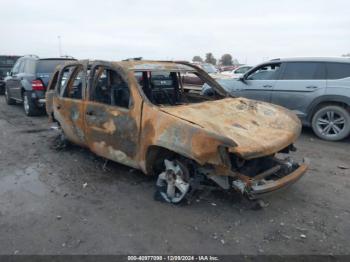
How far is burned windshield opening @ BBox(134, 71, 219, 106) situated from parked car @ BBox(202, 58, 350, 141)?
0.99 m

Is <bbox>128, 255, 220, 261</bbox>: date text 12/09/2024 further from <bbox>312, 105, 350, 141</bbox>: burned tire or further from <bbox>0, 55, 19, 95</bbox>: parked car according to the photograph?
<bbox>0, 55, 19, 95</bbox>: parked car

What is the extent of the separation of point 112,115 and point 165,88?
49.9 inches

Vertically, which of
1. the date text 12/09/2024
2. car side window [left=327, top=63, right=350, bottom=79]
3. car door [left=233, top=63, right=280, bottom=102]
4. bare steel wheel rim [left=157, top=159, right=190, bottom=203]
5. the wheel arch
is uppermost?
car side window [left=327, top=63, right=350, bottom=79]

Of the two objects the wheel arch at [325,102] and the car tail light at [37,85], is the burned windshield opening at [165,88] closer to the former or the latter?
the wheel arch at [325,102]

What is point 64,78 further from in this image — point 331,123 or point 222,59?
point 222,59

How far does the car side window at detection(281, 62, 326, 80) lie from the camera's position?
23.0ft

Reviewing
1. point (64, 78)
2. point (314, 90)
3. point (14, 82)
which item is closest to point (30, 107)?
point (14, 82)

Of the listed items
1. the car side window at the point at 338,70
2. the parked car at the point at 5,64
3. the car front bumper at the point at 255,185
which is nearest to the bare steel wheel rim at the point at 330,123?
the car side window at the point at 338,70

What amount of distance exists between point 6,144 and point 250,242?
5438 millimetres

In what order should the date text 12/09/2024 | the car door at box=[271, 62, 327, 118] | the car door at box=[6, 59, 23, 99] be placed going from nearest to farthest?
the date text 12/09/2024, the car door at box=[271, 62, 327, 118], the car door at box=[6, 59, 23, 99]

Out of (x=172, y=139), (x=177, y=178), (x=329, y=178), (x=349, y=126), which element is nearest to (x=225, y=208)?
(x=177, y=178)

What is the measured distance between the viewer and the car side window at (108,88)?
436 centimetres

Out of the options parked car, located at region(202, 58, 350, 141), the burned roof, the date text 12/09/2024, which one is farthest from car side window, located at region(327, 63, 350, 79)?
the date text 12/09/2024

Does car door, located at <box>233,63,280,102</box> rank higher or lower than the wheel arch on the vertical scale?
higher
